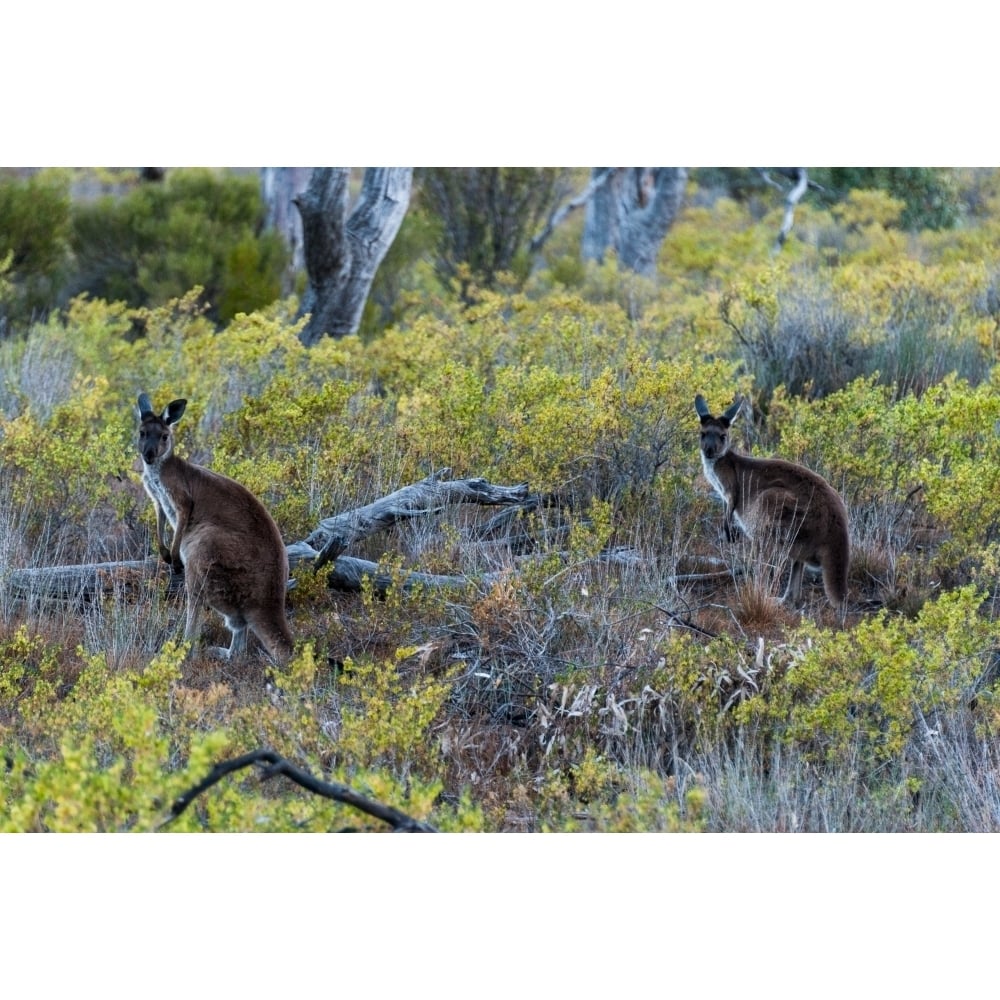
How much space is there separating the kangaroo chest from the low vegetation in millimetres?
400

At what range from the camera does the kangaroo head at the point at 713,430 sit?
768 cm

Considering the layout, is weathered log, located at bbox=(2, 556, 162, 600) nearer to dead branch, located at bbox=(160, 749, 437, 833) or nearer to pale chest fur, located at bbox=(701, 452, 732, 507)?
dead branch, located at bbox=(160, 749, 437, 833)

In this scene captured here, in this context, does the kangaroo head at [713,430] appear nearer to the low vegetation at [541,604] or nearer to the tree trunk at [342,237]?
the low vegetation at [541,604]

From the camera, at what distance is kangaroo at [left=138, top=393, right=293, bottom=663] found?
6.39 meters

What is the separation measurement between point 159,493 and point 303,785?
314 centimetres

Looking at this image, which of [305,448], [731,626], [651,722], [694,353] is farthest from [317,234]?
[651,722]

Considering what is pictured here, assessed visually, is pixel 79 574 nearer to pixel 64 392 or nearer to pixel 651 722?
pixel 651 722

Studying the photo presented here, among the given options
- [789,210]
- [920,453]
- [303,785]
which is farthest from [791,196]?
[303,785]

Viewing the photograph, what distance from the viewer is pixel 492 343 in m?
11.0

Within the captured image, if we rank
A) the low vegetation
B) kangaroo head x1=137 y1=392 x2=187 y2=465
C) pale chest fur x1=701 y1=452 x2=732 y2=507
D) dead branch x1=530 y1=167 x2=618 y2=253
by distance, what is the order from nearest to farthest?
the low vegetation
kangaroo head x1=137 y1=392 x2=187 y2=465
pale chest fur x1=701 y1=452 x2=732 y2=507
dead branch x1=530 y1=167 x2=618 y2=253

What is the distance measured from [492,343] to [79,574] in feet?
15.7

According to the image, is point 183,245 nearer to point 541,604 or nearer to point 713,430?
point 713,430

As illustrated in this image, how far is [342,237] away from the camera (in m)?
12.9

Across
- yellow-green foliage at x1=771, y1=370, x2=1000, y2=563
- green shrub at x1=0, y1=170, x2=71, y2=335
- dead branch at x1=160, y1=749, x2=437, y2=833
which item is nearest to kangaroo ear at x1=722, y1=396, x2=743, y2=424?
yellow-green foliage at x1=771, y1=370, x2=1000, y2=563
